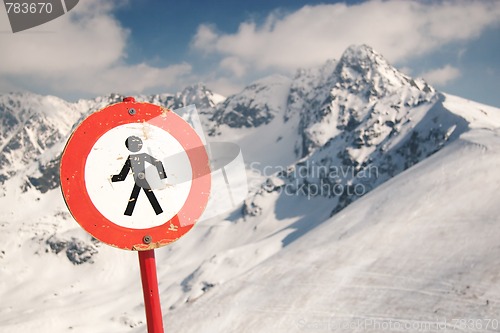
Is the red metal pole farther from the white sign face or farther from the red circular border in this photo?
the white sign face

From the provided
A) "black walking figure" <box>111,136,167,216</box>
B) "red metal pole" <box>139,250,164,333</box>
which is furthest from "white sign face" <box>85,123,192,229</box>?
"red metal pole" <box>139,250,164,333</box>

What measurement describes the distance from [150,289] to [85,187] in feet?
2.82

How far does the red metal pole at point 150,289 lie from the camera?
2.82 metres

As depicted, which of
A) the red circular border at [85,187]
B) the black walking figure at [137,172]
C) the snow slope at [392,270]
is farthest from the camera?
the snow slope at [392,270]

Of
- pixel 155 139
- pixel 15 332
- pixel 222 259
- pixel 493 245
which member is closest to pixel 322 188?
pixel 222 259

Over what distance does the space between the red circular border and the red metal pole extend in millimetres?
80

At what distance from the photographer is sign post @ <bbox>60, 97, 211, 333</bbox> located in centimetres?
281

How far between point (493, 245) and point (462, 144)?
659 inches

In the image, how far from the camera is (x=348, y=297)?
45.3ft

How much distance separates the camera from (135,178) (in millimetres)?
2910

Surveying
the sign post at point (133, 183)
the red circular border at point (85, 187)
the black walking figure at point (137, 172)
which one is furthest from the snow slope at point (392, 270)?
the black walking figure at point (137, 172)

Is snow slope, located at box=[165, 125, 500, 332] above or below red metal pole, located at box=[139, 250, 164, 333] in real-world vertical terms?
below

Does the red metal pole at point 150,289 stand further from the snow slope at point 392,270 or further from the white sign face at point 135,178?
the snow slope at point 392,270

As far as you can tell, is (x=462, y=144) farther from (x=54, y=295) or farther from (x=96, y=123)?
(x=54, y=295)
